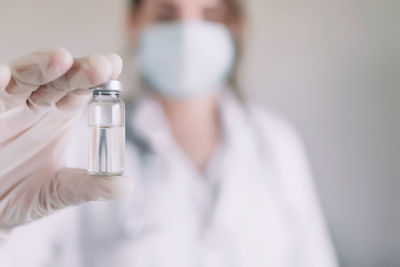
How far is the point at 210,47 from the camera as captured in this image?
1309 millimetres

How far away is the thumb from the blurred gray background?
1038mm

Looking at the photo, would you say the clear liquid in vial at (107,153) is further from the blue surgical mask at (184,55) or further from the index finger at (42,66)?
the blue surgical mask at (184,55)

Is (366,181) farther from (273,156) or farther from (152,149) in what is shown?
(152,149)

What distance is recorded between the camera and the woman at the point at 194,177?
3.90 feet

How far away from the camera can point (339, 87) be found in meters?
1.58

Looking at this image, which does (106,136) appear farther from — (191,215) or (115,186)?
(191,215)

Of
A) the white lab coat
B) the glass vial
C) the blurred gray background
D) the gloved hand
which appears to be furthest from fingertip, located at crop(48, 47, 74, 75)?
the blurred gray background

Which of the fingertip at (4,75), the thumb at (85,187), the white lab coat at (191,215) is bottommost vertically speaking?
the white lab coat at (191,215)

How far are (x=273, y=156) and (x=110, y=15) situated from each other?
860 mm

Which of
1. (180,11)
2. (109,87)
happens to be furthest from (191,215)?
(109,87)

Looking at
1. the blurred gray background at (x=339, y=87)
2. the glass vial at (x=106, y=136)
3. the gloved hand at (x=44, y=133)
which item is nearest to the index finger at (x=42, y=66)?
the gloved hand at (x=44, y=133)

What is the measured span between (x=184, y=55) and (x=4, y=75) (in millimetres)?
869

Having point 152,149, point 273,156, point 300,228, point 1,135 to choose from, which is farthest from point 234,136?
point 1,135

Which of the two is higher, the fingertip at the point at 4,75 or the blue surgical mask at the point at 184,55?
the fingertip at the point at 4,75
